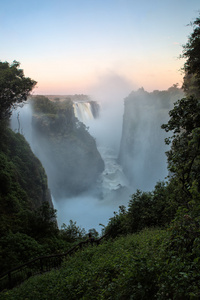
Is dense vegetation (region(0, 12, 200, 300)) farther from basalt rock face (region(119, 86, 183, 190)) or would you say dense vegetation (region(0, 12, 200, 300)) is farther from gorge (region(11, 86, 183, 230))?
basalt rock face (region(119, 86, 183, 190))

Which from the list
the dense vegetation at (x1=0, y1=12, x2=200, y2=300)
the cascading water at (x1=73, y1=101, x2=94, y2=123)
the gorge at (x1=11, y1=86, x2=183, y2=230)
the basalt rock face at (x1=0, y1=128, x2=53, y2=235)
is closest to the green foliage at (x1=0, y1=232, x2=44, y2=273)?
the dense vegetation at (x1=0, y1=12, x2=200, y2=300)

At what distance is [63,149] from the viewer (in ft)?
154

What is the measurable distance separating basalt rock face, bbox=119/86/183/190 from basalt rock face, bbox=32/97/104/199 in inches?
595

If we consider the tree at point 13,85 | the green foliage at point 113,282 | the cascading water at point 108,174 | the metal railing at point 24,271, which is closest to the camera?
the green foliage at point 113,282

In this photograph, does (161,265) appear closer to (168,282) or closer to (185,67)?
(168,282)

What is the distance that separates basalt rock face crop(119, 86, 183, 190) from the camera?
55.3 meters

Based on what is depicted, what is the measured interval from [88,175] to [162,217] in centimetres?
4392

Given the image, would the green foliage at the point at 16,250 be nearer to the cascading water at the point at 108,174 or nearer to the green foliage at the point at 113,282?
the green foliage at the point at 113,282

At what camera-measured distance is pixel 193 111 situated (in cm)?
527

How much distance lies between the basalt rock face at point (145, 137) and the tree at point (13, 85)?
4110 cm

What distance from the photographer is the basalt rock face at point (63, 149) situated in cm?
4206

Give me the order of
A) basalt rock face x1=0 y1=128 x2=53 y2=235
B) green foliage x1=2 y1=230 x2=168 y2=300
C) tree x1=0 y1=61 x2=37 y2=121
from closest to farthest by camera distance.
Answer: green foliage x1=2 y1=230 x2=168 y2=300
basalt rock face x1=0 y1=128 x2=53 y2=235
tree x1=0 y1=61 x2=37 y2=121

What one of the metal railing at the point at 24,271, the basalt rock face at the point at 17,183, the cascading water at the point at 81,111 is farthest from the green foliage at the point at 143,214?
the cascading water at the point at 81,111

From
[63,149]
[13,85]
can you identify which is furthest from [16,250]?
[63,149]
